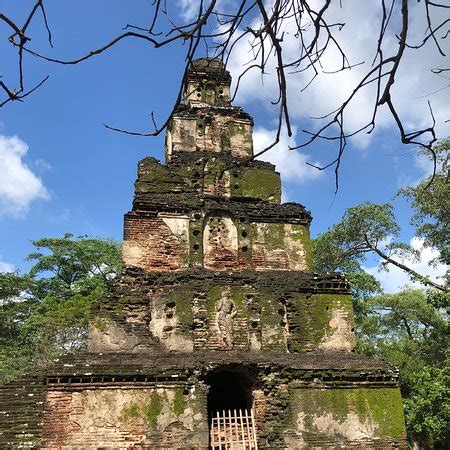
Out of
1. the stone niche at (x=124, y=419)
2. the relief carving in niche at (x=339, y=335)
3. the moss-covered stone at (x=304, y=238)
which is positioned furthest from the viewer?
the moss-covered stone at (x=304, y=238)

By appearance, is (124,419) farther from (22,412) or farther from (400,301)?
(400,301)

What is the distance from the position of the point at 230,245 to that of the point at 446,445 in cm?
1063

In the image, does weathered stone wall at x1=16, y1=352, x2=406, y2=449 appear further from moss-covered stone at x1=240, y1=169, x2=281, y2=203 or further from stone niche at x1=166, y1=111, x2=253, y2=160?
stone niche at x1=166, y1=111, x2=253, y2=160

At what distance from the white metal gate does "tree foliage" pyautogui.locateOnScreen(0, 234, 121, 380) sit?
16.2 m

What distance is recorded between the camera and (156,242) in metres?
11.7

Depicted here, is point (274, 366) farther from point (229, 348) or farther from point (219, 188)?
point (219, 188)

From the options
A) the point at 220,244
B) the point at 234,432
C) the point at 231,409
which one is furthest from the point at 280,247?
the point at 234,432

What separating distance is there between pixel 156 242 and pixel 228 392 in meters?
3.64

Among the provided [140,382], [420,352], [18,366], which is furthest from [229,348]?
[18,366]

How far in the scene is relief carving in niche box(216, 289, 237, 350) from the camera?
33.5 feet

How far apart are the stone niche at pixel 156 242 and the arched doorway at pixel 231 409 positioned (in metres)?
2.69

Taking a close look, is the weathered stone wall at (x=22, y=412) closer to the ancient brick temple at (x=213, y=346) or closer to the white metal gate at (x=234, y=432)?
the ancient brick temple at (x=213, y=346)

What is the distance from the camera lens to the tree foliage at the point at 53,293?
24.7 meters

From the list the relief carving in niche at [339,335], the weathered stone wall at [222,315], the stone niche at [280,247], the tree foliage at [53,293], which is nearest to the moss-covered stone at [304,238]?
the stone niche at [280,247]
